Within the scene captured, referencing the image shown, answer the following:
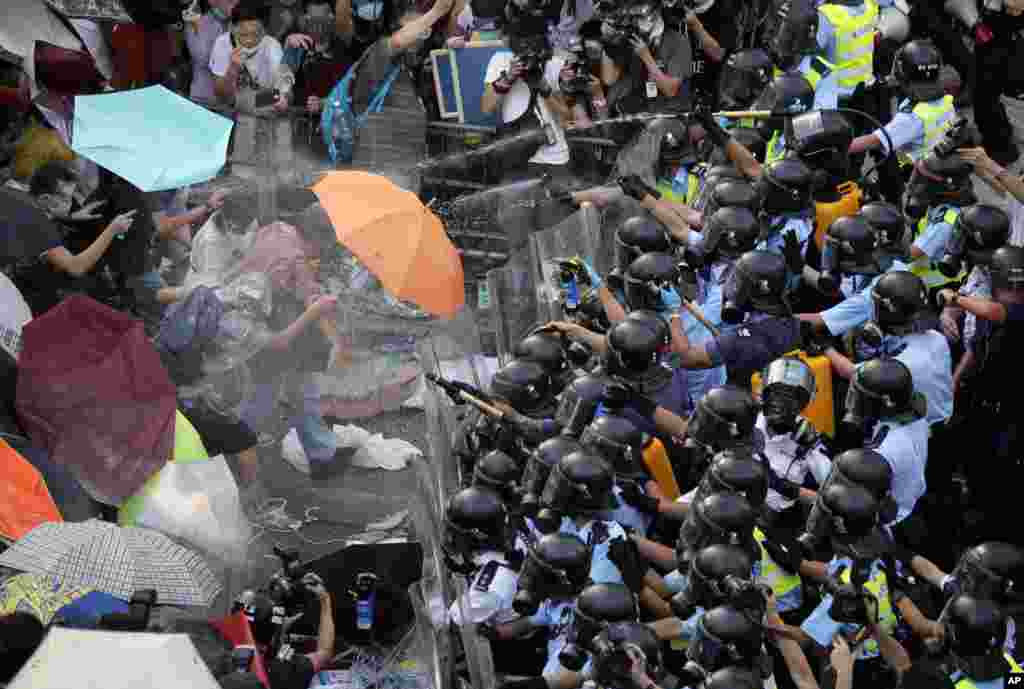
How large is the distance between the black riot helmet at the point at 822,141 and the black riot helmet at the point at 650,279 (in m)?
1.22

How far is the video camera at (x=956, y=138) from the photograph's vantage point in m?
8.91

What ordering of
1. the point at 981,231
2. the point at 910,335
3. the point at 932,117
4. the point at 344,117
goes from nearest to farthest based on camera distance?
the point at 910,335, the point at 981,231, the point at 932,117, the point at 344,117

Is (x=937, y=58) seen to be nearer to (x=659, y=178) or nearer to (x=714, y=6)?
(x=659, y=178)

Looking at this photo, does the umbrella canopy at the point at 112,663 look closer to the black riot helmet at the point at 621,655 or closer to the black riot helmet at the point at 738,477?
the black riot helmet at the point at 621,655

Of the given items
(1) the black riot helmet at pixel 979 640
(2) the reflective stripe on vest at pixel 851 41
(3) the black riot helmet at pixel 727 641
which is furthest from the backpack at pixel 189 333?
(1) the black riot helmet at pixel 979 640

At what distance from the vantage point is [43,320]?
27.3ft

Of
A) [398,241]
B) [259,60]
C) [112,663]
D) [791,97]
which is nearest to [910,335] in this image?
[791,97]

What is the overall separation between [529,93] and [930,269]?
10.3ft

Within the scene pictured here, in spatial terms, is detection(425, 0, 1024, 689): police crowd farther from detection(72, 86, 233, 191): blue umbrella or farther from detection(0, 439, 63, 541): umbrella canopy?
detection(72, 86, 233, 191): blue umbrella

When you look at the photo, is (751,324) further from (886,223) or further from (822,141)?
(822,141)

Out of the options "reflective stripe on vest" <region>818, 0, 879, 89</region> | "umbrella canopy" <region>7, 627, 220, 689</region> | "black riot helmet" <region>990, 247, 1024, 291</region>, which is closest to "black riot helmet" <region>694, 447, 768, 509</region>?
"black riot helmet" <region>990, 247, 1024, 291</region>

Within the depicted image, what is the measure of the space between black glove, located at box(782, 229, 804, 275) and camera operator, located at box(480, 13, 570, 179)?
225 centimetres

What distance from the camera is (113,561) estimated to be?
265 inches

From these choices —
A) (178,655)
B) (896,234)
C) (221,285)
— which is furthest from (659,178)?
(178,655)
